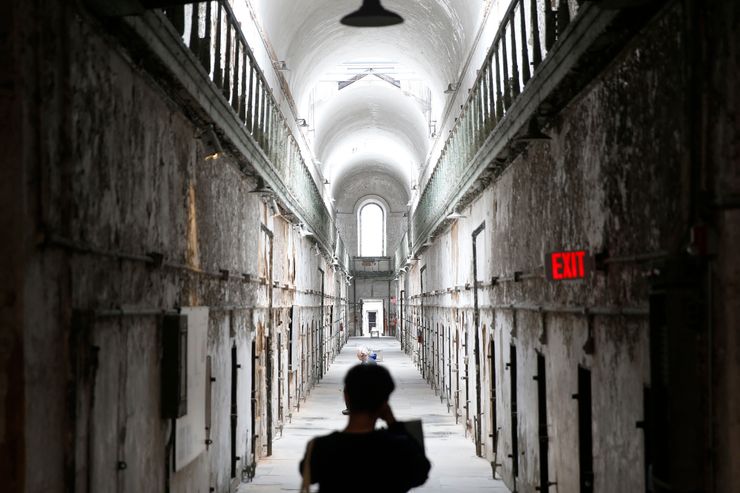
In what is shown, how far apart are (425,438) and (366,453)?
43.9ft

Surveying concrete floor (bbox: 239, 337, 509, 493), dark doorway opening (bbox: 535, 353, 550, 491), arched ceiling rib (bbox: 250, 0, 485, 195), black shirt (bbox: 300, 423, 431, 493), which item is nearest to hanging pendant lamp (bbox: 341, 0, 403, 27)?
black shirt (bbox: 300, 423, 431, 493)

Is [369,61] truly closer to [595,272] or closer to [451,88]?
[451,88]

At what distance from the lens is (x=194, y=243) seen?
8297mm

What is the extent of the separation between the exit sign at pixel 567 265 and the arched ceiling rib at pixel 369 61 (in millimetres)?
7114

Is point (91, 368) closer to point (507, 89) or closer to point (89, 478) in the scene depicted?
point (89, 478)

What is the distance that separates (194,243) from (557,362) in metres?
3.54

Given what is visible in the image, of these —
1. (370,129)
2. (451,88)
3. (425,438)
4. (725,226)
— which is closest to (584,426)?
(725,226)

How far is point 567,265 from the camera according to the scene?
7324 mm

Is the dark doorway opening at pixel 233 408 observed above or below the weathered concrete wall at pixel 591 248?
below

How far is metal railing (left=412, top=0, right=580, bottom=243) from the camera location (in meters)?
7.79

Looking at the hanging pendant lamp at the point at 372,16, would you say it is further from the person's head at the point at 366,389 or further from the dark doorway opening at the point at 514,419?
the dark doorway opening at the point at 514,419

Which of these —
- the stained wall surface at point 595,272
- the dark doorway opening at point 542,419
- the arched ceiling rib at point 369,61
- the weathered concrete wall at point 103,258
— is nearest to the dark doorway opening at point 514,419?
the stained wall surface at point 595,272

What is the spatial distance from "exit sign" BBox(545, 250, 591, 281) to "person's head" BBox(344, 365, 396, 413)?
363 cm

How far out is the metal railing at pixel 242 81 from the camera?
8.34 m
